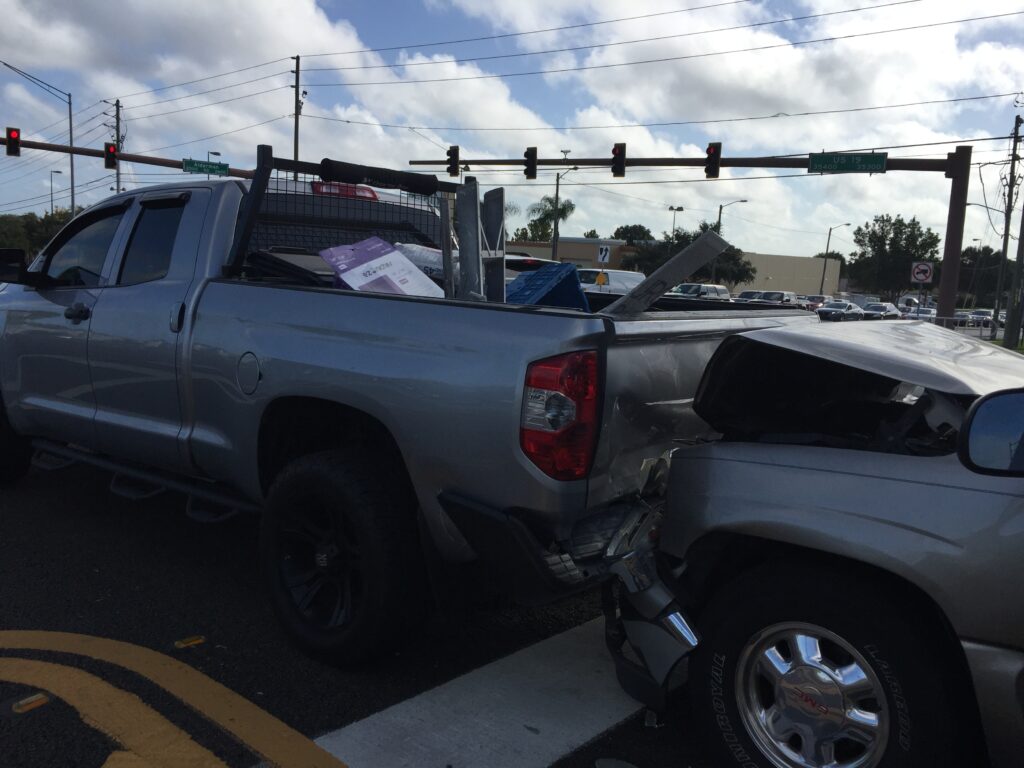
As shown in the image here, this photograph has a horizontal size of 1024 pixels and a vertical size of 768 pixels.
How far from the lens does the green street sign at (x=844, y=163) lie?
20875 millimetres

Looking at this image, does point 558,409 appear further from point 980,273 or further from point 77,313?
point 980,273

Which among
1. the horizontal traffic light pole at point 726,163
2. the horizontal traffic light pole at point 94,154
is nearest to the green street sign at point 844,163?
the horizontal traffic light pole at point 726,163

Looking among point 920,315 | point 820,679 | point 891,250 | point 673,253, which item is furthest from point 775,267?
point 820,679

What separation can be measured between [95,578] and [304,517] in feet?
5.37

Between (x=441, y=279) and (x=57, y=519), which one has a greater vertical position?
(x=441, y=279)

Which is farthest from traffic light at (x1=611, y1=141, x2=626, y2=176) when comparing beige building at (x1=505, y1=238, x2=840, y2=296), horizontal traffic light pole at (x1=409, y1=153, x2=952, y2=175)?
beige building at (x1=505, y1=238, x2=840, y2=296)

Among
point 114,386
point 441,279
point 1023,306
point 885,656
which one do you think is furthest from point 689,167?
point 885,656

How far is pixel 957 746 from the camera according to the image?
222 cm

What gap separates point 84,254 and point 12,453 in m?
1.65

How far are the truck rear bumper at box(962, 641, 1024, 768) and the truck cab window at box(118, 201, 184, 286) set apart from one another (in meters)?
3.84

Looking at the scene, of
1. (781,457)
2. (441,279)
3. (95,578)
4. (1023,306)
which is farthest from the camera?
(1023,306)

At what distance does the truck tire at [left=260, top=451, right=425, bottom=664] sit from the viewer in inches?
122

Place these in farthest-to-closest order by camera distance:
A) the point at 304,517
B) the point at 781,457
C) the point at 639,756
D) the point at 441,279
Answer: the point at 441,279 → the point at 304,517 → the point at 639,756 → the point at 781,457

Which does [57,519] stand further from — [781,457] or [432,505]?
[781,457]
